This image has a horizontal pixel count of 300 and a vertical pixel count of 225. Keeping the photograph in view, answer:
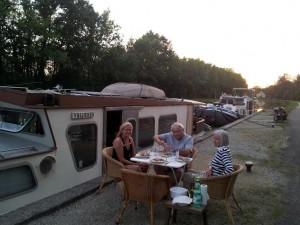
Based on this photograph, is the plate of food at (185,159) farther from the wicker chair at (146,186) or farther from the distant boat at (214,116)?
the distant boat at (214,116)

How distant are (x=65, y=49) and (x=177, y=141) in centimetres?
2817

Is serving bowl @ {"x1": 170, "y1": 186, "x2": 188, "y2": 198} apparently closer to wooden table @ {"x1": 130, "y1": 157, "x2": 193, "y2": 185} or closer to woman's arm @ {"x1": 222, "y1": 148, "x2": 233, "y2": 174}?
wooden table @ {"x1": 130, "y1": 157, "x2": 193, "y2": 185}

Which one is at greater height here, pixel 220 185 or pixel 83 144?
pixel 83 144

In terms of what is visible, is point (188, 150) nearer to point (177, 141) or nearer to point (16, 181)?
point (177, 141)

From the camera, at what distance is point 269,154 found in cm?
1115

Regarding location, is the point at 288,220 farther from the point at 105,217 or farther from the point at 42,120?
the point at 42,120

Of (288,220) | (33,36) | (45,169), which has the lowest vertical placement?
(288,220)

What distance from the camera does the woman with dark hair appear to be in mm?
5809

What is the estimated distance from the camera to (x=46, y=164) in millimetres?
5680

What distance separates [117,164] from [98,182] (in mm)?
1315

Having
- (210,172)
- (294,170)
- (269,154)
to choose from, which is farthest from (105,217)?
(269,154)

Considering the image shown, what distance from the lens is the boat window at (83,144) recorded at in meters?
6.29

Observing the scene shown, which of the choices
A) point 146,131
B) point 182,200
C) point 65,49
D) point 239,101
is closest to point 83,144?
point 146,131

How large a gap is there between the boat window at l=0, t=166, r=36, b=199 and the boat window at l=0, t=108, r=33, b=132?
3.48ft
